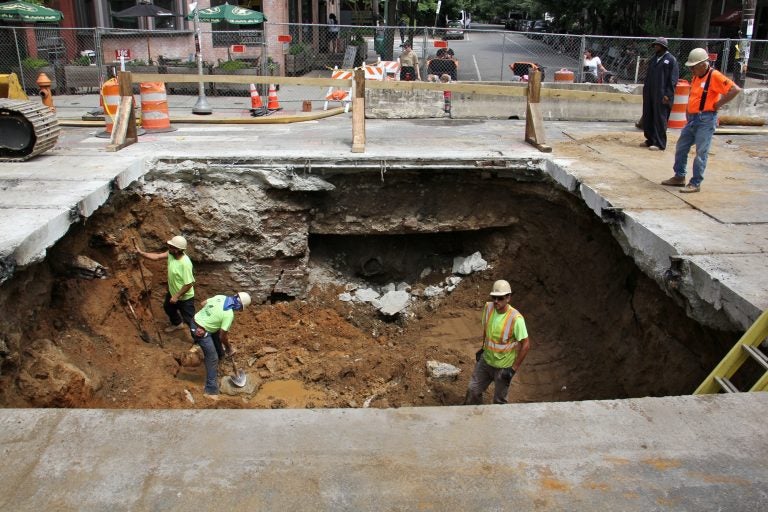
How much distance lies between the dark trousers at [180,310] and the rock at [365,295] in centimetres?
279

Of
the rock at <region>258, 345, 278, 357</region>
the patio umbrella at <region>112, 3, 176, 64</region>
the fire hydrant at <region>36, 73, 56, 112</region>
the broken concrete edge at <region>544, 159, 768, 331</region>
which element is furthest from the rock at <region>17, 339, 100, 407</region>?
the patio umbrella at <region>112, 3, 176, 64</region>

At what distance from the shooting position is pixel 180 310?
27.5ft

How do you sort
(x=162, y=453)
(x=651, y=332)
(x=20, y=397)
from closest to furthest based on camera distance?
(x=162, y=453)
(x=20, y=397)
(x=651, y=332)

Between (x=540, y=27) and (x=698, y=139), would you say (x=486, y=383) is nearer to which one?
(x=698, y=139)

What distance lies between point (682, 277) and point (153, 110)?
9219 mm

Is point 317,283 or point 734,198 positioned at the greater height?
point 734,198

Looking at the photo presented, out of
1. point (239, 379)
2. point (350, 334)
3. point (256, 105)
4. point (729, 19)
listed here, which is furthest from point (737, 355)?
point (729, 19)

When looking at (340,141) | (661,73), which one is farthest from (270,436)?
(661,73)

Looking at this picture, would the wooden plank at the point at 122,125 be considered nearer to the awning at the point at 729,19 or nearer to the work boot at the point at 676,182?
the work boot at the point at 676,182

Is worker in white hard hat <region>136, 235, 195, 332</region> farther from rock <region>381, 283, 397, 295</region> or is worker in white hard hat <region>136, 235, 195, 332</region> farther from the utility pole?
the utility pole

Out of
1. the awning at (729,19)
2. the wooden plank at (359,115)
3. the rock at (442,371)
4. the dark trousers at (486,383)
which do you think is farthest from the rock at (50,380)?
the awning at (729,19)

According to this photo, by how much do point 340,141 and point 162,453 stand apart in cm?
763

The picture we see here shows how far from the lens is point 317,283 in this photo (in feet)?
34.4

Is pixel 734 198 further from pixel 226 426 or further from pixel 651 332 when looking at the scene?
pixel 226 426
